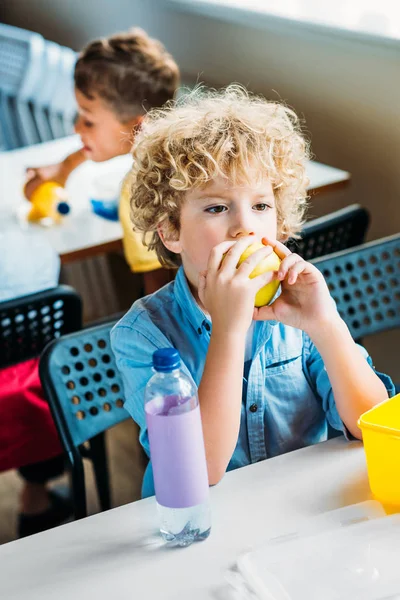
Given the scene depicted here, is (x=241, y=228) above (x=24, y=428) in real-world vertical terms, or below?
above

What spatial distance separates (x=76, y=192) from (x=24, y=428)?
85 cm

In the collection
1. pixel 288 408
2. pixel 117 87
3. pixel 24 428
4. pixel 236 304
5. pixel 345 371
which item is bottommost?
pixel 24 428

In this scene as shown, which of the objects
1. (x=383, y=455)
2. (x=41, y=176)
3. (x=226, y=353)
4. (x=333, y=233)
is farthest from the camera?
(x=41, y=176)

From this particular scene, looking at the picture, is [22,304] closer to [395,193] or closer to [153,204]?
[153,204]

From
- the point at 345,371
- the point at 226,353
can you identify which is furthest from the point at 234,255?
the point at 345,371

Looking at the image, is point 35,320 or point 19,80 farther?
point 19,80

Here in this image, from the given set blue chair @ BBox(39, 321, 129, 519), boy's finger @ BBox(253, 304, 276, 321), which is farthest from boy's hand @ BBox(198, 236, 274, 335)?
blue chair @ BBox(39, 321, 129, 519)

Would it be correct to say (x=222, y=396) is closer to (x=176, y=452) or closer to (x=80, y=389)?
(x=176, y=452)

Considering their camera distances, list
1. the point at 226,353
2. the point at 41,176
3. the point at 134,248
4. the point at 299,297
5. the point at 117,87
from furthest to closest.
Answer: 1. the point at 41,176
2. the point at 117,87
3. the point at 134,248
4. the point at 299,297
5. the point at 226,353

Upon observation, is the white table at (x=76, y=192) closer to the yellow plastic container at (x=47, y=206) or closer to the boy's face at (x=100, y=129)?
the yellow plastic container at (x=47, y=206)

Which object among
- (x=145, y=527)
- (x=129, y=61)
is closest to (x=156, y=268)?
(x=129, y=61)

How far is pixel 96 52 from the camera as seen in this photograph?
234 centimetres

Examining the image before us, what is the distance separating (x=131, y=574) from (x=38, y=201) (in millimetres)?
1568

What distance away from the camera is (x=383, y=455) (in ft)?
3.34
